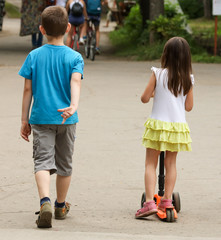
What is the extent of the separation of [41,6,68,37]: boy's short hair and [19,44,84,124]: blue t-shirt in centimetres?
11

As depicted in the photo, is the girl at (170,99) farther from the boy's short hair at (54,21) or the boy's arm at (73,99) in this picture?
the boy's short hair at (54,21)

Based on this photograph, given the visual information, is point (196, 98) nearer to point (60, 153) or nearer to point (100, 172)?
point (100, 172)

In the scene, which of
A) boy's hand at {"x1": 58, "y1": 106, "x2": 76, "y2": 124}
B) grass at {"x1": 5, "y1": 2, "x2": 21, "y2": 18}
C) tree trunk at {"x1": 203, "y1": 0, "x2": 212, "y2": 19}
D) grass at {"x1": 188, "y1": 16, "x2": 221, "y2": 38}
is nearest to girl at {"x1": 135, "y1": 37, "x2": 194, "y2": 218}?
boy's hand at {"x1": 58, "y1": 106, "x2": 76, "y2": 124}

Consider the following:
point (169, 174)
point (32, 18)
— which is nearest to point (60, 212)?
point (169, 174)

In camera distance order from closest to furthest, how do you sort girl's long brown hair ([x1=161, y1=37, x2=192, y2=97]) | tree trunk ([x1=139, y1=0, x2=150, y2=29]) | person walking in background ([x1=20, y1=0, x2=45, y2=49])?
girl's long brown hair ([x1=161, y1=37, x2=192, y2=97])
person walking in background ([x1=20, y1=0, x2=45, y2=49])
tree trunk ([x1=139, y1=0, x2=150, y2=29])

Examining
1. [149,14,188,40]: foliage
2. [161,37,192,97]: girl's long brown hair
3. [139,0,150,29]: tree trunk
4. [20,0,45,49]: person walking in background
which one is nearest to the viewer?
[161,37,192,97]: girl's long brown hair

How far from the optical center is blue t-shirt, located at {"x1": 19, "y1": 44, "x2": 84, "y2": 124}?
15.3ft

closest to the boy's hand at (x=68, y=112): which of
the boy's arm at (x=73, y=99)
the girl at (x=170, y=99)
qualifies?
the boy's arm at (x=73, y=99)

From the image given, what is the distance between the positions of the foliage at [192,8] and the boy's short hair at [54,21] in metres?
39.0

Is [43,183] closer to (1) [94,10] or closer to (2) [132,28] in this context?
(1) [94,10]

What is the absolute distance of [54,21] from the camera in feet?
15.3

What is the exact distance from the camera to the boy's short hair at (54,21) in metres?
4.66

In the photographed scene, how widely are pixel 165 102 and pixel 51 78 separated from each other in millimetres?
923

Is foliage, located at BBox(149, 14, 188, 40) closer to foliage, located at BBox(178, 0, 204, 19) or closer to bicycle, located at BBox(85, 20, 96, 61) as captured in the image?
bicycle, located at BBox(85, 20, 96, 61)
